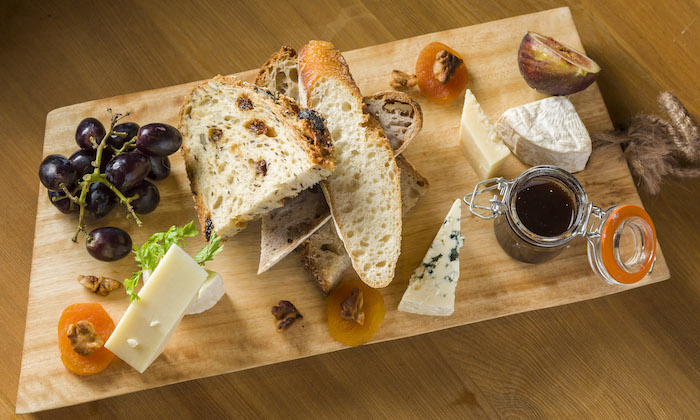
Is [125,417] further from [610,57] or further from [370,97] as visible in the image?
[610,57]

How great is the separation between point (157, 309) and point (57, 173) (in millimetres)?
484

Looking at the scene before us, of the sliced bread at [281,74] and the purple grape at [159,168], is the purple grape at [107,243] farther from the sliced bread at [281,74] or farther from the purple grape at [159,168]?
the sliced bread at [281,74]

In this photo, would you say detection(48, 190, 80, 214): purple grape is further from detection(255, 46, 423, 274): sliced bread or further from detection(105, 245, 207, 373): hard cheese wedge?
detection(255, 46, 423, 274): sliced bread

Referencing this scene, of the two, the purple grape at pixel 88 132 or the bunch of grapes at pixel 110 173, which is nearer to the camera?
the bunch of grapes at pixel 110 173

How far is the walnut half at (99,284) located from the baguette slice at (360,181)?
2.37 feet

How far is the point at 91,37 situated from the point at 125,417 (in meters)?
1.32

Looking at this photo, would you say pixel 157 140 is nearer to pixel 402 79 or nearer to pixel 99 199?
pixel 99 199

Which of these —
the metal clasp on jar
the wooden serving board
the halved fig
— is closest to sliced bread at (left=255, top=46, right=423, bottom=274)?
the wooden serving board

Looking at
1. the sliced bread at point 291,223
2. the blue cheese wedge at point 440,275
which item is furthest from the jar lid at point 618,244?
the sliced bread at point 291,223

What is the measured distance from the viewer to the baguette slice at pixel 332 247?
1773 millimetres

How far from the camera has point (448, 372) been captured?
1.92 metres

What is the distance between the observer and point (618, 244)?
163cm

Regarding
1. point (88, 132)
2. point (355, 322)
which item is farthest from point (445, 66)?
point (88, 132)

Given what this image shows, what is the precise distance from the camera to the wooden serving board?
1799 millimetres
